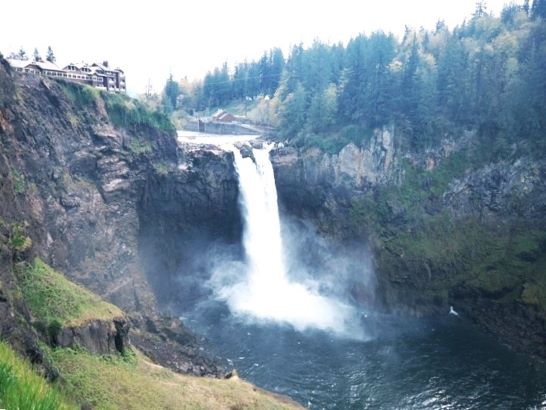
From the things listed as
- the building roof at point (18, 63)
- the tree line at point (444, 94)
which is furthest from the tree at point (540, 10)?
the building roof at point (18, 63)

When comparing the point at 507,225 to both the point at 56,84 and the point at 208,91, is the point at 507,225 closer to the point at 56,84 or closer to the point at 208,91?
the point at 56,84

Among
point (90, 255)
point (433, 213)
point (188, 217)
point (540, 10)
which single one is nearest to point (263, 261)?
point (188, 217)

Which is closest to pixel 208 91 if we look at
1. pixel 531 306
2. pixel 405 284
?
pixel 405 284

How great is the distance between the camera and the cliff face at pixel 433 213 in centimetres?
4866

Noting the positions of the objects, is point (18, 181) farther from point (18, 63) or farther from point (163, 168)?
point (163, 168)

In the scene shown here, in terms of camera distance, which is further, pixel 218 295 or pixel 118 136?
pixel 218 295

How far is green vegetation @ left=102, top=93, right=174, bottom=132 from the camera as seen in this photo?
44.6 metres

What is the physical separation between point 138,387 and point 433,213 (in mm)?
41882

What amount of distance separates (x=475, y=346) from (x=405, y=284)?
10.8 metres

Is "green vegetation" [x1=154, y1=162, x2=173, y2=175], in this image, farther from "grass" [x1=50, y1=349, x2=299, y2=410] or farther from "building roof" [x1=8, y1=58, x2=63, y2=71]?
"grass" [x1=50, y1=349, x2=299, y2=410]

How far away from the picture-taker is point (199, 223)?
2029 inches

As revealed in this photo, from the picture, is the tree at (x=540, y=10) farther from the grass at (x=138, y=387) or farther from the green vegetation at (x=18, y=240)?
the green vegetation at (x=18, y=240)

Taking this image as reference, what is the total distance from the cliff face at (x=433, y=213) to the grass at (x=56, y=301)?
31.6 meters

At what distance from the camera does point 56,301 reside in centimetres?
2417
